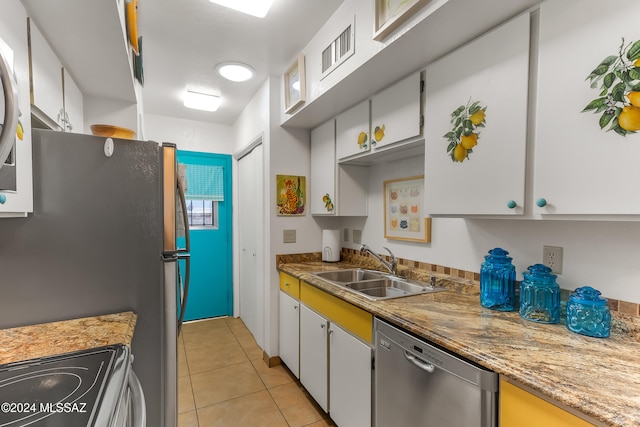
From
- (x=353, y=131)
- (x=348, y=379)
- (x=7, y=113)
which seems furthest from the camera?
(x=353, y=131)

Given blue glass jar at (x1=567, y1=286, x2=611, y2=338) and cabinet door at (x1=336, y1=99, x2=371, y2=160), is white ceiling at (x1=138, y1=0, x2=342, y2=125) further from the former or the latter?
blue glass jar at (x1=567, y1=286, x2=611, y2=338)

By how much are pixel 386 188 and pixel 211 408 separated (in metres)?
2.00

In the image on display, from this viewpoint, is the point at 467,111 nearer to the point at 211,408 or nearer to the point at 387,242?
A: the point at 387,242

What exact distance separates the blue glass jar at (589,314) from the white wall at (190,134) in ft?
12.0

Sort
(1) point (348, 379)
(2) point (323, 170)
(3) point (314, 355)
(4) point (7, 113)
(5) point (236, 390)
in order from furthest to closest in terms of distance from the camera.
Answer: (2) point (323, 170) → (5) point (236, 390) → (3) point (314, 355) → (1) point (348, 379) → (4) point (7, 113)

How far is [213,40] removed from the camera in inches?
79.6

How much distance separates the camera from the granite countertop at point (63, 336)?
36.8 inches

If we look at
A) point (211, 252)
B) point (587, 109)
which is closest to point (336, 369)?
point (587, 109)

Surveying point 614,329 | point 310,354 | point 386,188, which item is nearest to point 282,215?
point 386,188

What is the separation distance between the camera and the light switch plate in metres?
2.59

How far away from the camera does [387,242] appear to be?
2246 millimetres

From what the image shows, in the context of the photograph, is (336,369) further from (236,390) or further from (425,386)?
(236,390)

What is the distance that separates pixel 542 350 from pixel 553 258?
0.52 metres

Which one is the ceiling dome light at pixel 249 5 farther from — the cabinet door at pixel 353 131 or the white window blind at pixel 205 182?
the white window blind at pixel 205 182
